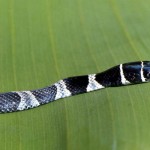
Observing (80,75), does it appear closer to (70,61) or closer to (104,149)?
(70,61)

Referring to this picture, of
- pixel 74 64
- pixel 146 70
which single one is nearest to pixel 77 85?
pixel 74 64

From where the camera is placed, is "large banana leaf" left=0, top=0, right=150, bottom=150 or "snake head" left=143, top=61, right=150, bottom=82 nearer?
"large banana leaf" left=0, top=0, right=150, bottom=150

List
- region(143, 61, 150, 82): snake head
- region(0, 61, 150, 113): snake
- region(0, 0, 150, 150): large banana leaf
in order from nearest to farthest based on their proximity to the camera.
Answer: region(0, 0, 150, 150): large banana leaf
region(0, 61, 150, 113): snake
region(143, 61, 150, 82): snake head

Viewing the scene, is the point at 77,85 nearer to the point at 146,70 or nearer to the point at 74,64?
the point at 74,64

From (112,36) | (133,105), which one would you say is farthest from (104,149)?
(112,36)

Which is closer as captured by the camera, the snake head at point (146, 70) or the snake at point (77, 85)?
the snake at point (77, 85)

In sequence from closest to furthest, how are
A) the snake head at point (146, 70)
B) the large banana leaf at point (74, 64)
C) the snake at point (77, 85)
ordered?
the large banana leaf at point (74, 64) → the snake at point (77, 85) → the snake head at point (146, 70)
